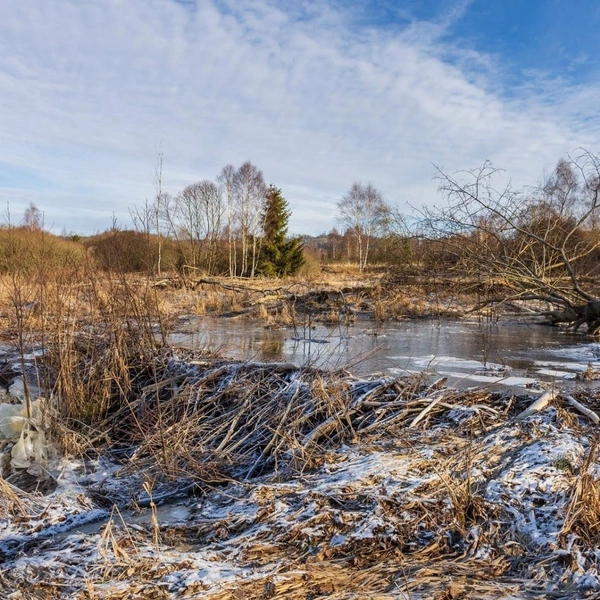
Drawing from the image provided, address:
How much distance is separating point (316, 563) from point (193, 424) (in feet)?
8.00

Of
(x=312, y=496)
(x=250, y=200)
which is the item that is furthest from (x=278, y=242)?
(x=312, y=496)

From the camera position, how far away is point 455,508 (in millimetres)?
3260

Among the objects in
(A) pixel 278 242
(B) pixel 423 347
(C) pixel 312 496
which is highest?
(A) pixel 278 242

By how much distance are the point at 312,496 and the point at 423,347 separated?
639 centimetres

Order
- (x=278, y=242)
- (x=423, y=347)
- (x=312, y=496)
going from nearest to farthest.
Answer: (x=312, y=496)
(x=423, y=347)
(x=278, y=242)

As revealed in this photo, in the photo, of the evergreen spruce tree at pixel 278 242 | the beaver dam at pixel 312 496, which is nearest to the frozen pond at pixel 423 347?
the beaver dam at pixel 312 496

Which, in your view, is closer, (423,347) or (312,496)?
(312,496)

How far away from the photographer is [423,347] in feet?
31.1

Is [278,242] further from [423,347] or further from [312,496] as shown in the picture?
[312,496]

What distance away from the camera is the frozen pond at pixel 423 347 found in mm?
7108

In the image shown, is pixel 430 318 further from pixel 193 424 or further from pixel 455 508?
pixel 455 508

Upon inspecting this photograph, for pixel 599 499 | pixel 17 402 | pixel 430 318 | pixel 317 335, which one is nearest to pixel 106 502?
pixel 17 402

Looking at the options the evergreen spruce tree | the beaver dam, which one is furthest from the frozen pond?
the evergreen spruce tree

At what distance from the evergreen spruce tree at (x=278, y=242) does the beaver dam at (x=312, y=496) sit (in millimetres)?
24540
